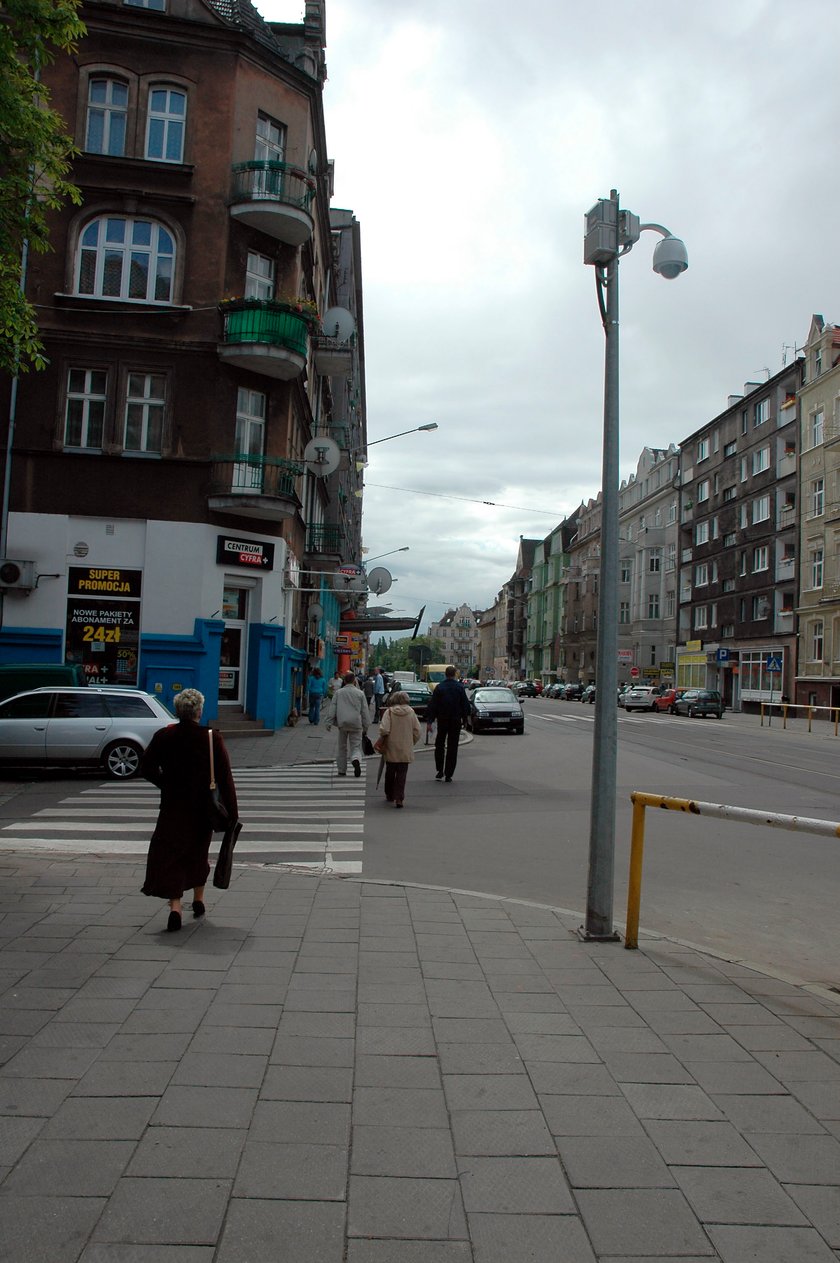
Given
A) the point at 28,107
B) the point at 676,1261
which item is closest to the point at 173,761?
the point at 676,1261

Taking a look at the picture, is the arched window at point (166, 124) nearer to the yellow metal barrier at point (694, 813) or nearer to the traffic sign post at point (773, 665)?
the yellow metal barrier at point (694, 813)

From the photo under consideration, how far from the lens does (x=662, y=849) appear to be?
1047 cm

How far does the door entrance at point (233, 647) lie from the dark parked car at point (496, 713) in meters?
8.13

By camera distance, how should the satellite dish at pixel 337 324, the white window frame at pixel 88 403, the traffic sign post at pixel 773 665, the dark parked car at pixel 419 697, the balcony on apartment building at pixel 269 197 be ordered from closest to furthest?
the white window frame at pixel 88 403 → the balcony on apartment building at pixel 269 197 → the satellite dish at pixel 337 324 → the dark parked car at pixel 419 697 → the traffic sign post at pixel 773 665

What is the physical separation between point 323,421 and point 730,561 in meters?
32.2

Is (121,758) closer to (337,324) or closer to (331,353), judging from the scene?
(331,353)

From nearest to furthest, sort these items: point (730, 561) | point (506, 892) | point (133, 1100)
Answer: point (133, 1100), point (506, 892), point (730, 561)

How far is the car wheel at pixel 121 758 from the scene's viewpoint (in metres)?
15.5

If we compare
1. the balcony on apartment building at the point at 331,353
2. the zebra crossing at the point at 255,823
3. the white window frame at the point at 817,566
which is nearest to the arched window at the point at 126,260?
the balcony on apartment building at the point at 331,353

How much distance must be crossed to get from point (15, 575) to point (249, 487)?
5.29 meters

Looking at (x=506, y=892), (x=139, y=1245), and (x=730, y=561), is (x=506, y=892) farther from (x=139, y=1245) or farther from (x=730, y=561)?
(x=730, y=561)

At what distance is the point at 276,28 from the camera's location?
28.5m

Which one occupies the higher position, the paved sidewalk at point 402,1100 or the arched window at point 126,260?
the arched window at point 126,260

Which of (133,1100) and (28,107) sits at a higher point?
(28,107)
